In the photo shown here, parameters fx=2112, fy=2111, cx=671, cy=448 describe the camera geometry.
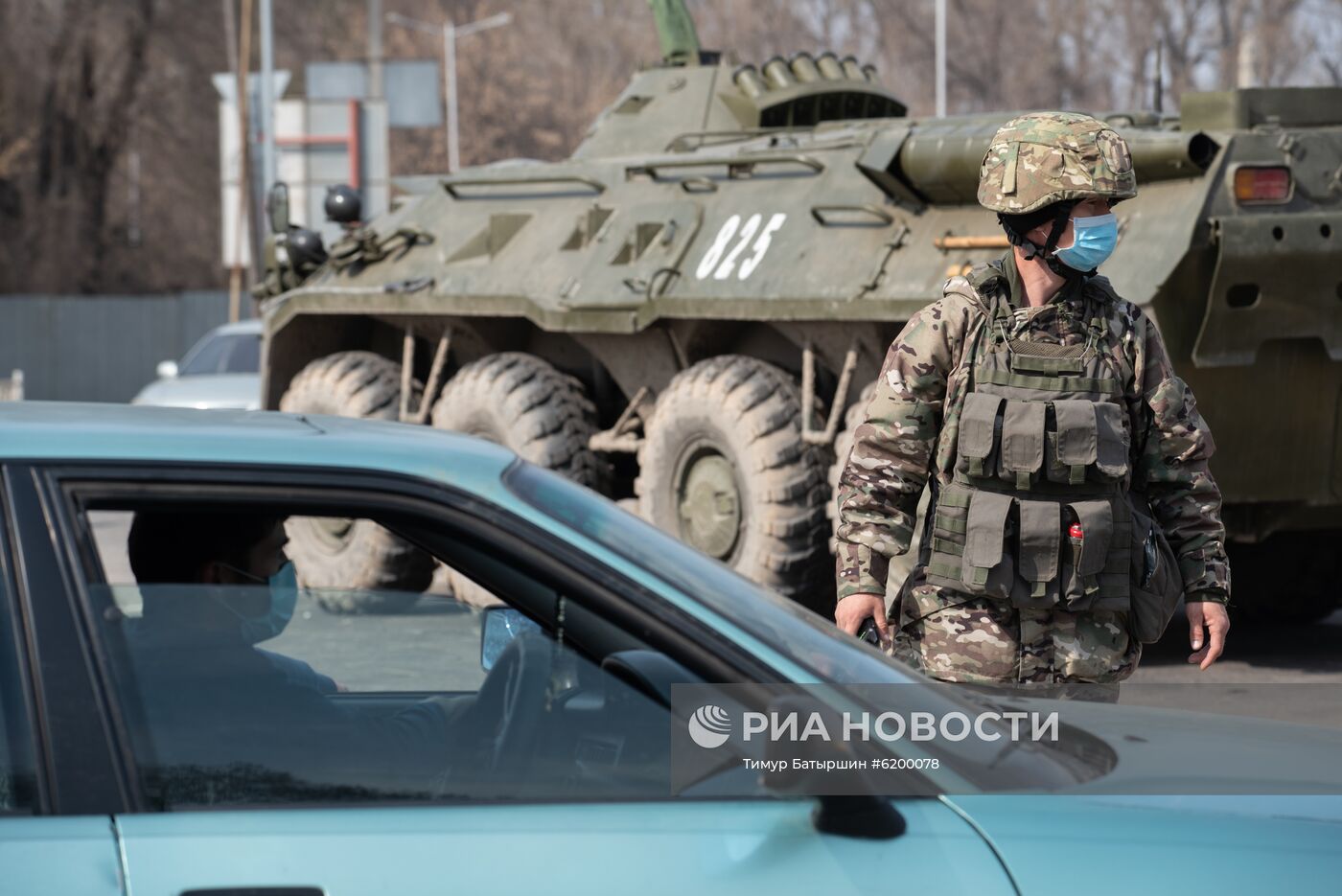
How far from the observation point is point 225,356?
20.2m

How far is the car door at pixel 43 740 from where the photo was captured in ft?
8.48

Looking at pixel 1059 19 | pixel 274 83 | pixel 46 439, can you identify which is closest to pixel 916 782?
pixel 46 439

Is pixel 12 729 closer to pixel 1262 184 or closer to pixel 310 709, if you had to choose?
pixel 310 709

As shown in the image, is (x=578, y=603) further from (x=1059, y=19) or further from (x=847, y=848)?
(x=1059, y=19)

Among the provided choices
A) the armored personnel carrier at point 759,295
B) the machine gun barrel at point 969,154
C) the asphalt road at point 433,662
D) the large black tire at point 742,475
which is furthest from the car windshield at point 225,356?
the asphalt road at point 433,662

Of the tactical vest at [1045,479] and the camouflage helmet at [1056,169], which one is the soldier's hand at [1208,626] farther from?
the camouflage helmet at [1056,169]

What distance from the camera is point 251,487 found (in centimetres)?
283

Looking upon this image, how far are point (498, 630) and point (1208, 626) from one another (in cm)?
173

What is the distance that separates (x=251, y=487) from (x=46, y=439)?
0.28m

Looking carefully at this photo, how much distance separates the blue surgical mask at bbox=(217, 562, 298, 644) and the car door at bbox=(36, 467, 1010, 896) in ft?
0.36

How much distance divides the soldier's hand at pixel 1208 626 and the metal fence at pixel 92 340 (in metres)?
33.2

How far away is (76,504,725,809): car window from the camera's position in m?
2.77

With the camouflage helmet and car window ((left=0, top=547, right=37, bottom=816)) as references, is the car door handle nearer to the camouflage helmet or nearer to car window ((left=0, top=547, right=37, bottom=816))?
car window ((left=0, top=547, right=37, bottom=816))

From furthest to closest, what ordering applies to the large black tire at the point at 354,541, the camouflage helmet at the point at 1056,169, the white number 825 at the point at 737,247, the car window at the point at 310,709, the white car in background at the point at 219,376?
1. the white car in background at the point at 219,376
2. the white number 825 at the point at 737,247
3. the camouflage helmet at the point at 1056,169
4. the large black tire at the point at 354,541
5. the car window at the point at 310,709
